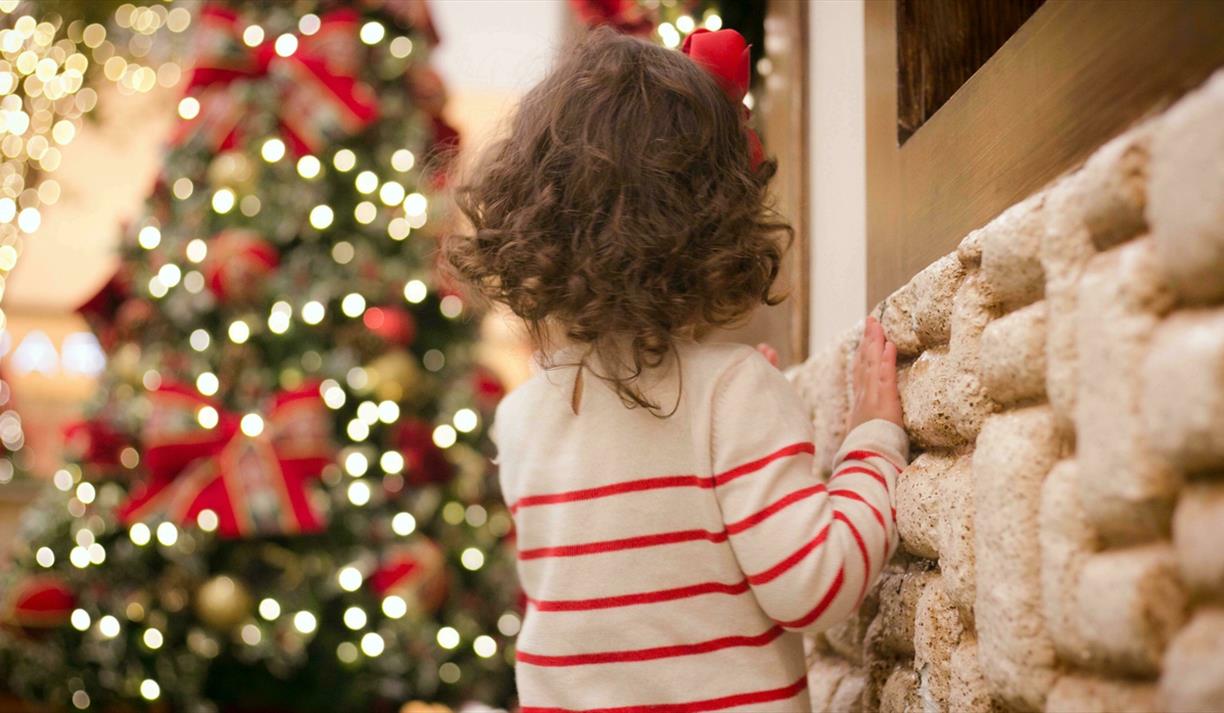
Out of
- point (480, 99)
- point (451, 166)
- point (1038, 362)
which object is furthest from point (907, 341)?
point (480, 99)

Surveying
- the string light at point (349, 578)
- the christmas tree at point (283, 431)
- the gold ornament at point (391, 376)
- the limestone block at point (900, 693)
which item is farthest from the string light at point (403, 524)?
the limestone block at point (900, 693)

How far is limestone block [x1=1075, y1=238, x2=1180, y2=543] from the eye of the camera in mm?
537

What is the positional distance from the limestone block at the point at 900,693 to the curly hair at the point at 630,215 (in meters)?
0.31

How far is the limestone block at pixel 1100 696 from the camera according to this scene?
553mm

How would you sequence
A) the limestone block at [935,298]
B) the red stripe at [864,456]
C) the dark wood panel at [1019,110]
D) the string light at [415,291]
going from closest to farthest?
1. the dark wood panel at [1019,110]
2. the limestone block at [935,298]
3. the red stripe at [864,456]
4. the string light at [415,291]

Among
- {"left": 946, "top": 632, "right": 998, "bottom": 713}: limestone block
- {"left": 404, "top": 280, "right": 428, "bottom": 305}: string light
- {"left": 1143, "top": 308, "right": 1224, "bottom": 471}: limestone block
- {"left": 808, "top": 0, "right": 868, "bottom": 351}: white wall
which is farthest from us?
{"left": 404, "top": 280, "right": 428, "bottom": 305}: string light

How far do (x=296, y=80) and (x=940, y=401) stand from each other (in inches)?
83.9

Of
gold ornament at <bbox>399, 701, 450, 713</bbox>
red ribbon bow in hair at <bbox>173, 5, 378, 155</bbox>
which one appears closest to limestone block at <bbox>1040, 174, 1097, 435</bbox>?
gold ornament at <bbox>399, 701, 450, 713</bbox>

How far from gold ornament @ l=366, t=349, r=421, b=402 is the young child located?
1.62m

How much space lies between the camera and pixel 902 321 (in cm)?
96

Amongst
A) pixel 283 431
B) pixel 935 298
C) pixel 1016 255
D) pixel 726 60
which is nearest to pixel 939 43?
pixel 726 60

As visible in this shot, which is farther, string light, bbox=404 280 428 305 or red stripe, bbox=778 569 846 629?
string light, bbox=404 280 428 305

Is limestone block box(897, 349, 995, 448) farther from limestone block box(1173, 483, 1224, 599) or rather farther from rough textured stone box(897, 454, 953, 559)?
limestone block box(1173, 483, 1224, 599)

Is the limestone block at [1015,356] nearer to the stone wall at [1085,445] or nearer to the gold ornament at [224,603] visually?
the stone wall at [1085,445]
